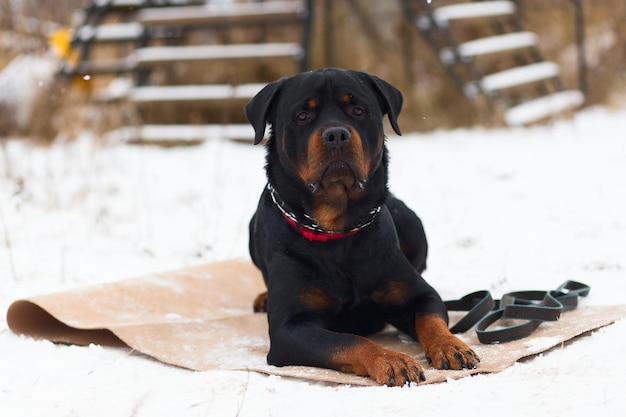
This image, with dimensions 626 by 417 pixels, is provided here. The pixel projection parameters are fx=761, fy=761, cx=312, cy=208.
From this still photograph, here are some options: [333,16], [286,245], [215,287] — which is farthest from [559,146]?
[286,245]

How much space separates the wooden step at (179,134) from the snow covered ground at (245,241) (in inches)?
5.7

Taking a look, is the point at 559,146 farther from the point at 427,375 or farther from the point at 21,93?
the point at 21,93

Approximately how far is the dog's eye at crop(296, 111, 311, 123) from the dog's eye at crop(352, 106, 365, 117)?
0.16 m

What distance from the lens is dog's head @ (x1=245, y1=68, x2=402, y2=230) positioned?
2.60 metres

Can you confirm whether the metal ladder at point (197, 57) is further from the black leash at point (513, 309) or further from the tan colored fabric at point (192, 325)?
the black leash at point (513, 309)

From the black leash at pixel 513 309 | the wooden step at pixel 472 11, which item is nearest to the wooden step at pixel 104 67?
the wooden step at pixel 472 11

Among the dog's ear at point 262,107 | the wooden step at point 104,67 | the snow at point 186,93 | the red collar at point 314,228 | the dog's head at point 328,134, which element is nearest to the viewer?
the dog's head at point 328,134

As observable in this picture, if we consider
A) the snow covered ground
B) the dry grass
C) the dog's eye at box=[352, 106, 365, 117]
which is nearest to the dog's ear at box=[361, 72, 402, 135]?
the dog's eye at box=[352, 106, 365, 117]

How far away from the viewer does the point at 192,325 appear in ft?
10.3

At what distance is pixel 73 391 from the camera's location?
2.27m

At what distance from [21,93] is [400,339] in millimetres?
6660

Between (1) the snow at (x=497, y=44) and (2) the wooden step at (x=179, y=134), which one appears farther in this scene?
(1) the snow at (x=497, y=44)

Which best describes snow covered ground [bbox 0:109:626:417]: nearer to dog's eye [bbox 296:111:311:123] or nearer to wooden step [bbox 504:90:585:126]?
wooden step [bbox 504:90:585:126]

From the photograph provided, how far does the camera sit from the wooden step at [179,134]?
23.8 ft
